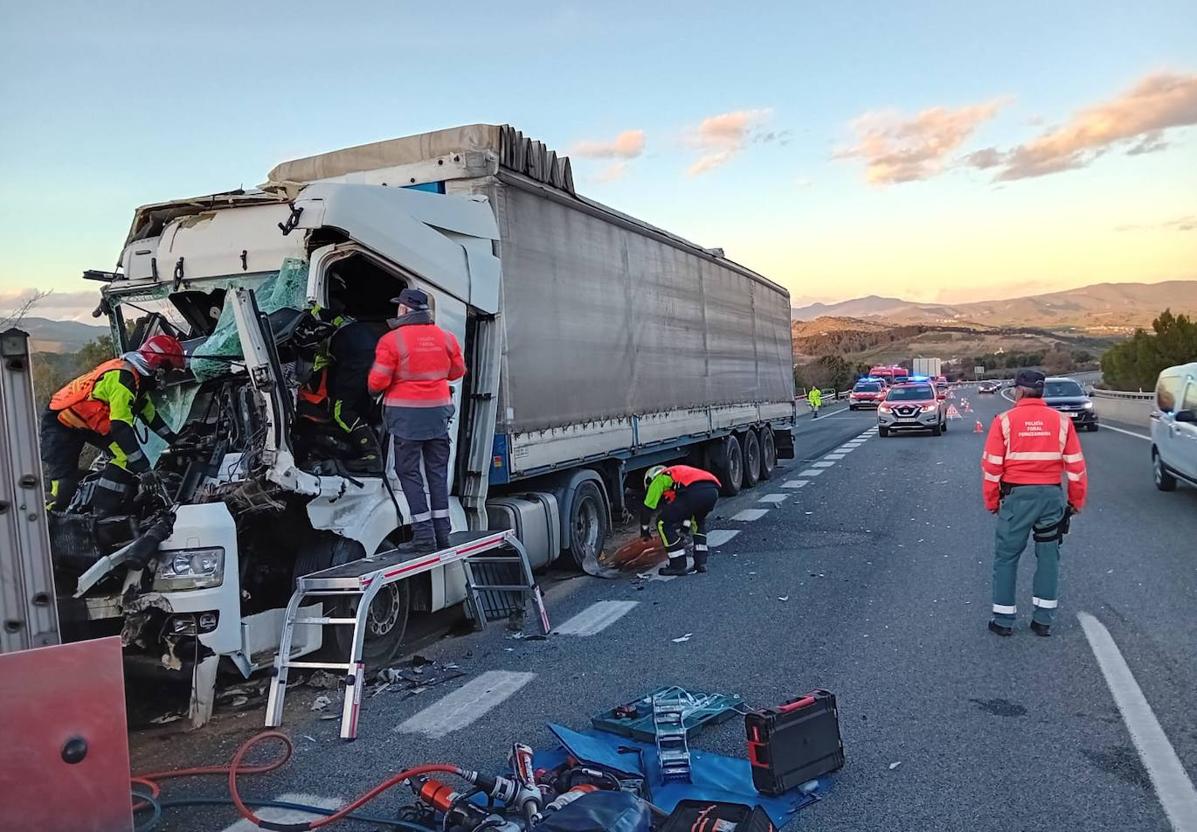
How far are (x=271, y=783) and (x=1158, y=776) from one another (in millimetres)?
3867

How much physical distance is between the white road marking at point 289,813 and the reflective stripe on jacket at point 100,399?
292 centimetres

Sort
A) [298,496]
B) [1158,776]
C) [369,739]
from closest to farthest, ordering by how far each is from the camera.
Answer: [1158,776], [369,739], [298,496]

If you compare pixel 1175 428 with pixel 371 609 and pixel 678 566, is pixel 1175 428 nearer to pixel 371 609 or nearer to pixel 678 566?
pixel 678 566

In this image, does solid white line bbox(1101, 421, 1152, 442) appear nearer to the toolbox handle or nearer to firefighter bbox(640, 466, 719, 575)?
firefighter bbox(640, 466, 719, 575)

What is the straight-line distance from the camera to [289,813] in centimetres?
386

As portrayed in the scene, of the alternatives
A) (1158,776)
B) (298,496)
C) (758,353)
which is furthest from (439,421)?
(758,353)

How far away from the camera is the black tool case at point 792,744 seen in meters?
3.79

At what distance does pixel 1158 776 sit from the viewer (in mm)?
3904

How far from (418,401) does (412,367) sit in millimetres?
230

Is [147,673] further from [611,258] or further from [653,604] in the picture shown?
[611,258]

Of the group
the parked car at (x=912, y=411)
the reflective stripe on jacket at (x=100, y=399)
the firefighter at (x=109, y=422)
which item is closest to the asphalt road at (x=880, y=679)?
the firefighter at (x=109, y=422)

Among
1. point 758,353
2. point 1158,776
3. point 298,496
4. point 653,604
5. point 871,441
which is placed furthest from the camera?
point 871,441

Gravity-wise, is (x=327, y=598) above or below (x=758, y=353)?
below

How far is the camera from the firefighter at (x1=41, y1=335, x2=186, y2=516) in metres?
5.77
